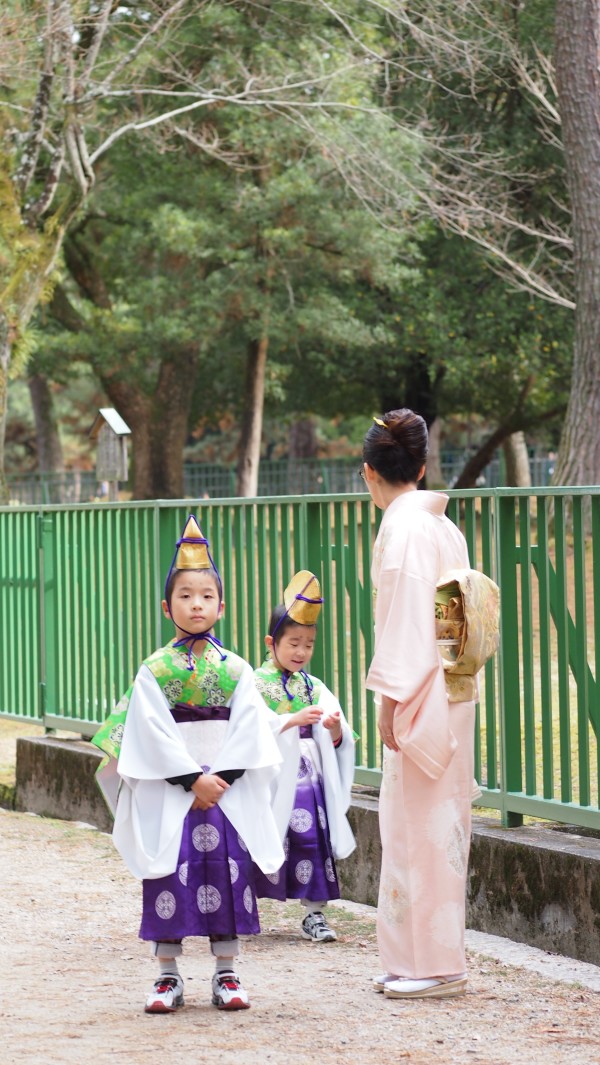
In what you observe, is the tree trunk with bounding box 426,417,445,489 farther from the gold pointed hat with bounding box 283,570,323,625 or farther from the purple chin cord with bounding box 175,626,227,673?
the purple chin cord with bounding box 175,626,227,673

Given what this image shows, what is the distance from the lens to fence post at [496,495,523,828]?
561 centimetres

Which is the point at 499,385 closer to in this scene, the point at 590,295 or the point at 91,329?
the point at 91,329

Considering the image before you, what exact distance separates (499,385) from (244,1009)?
2815cm

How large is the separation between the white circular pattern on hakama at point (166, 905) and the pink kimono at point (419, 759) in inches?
25.3

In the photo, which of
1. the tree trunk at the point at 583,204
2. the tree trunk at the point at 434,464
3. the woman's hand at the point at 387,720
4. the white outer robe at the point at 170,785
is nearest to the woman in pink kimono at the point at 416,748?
the woman's hand at the point at 387,720

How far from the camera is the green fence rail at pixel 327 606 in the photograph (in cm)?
532

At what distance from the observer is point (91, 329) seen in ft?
87.9

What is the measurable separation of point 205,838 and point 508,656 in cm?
154

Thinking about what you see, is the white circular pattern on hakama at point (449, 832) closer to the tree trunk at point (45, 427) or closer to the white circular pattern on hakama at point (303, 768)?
the white circular pattern on hakama at point (303, 768)

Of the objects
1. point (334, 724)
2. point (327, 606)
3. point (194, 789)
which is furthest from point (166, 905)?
point (327, 606)

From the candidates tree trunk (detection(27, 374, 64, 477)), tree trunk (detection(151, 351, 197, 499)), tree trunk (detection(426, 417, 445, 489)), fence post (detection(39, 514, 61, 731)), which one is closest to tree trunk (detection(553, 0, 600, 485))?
fence post (detection(39, 514, 61, 731))

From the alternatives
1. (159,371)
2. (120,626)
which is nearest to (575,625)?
(120,626)

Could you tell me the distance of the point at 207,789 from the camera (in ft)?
15.0

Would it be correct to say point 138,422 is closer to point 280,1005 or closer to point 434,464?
point 434,464
